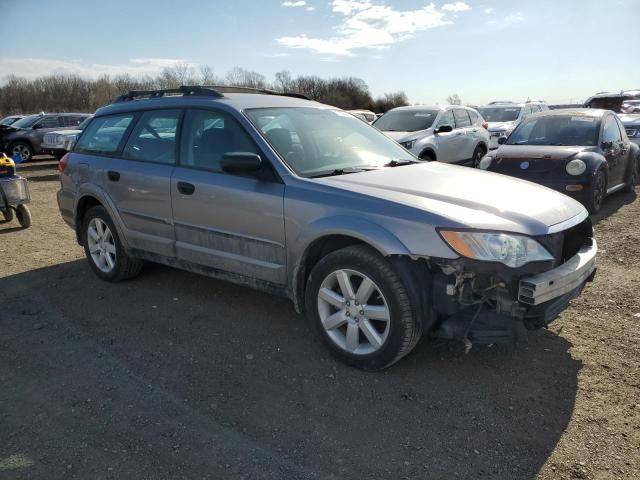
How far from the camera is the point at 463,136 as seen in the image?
11320mm

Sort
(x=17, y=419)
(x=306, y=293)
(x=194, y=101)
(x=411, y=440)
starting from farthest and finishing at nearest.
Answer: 1. (x=194, y=101)
2. (x=306, y=293)
3. (x=17, y=419)
4. (x=411, y=440)

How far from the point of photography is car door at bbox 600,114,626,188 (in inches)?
315

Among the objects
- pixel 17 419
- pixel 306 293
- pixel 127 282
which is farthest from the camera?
pixel 127 282

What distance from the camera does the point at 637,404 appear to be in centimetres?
297

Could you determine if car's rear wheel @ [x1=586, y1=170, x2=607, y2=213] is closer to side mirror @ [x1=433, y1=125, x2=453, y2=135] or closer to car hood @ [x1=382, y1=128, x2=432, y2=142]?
side mirror @ [x1=433, y1=125, x2=453, y2=135]

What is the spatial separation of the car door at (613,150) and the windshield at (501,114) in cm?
724

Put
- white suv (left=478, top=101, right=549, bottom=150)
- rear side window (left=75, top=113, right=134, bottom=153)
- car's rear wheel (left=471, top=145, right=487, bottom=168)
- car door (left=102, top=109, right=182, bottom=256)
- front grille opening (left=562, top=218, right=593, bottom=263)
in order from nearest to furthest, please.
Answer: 1. front grille opening (left=562, top=218, right=593, bottom=263)
2. car door (left=102, top=109, right=182, bottom=256)
3. rear side window (left=75, top=113, right=134, bottom=153)
4. car's rear wheel (left=471, top=145, right=487, bottom=168)
5. white suv (left=478, top=101, right=549, bottom=150)

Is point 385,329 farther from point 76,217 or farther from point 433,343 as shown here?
point 76,217

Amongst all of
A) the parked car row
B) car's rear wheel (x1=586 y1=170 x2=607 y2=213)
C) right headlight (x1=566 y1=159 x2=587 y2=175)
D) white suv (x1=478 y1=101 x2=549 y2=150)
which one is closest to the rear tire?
right headlight (x1=566 y1=159 x2=587 y2=175)

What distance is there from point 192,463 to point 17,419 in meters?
1.17

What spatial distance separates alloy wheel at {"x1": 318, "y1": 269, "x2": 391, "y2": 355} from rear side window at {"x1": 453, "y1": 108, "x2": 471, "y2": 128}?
29.8ft

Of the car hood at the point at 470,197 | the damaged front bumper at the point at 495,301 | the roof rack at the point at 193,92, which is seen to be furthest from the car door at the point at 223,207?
the damaged front bumper at the point at 495,301

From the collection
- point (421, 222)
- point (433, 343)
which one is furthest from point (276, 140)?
A: point (433, 343)

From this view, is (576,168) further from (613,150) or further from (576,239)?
(576,239)
